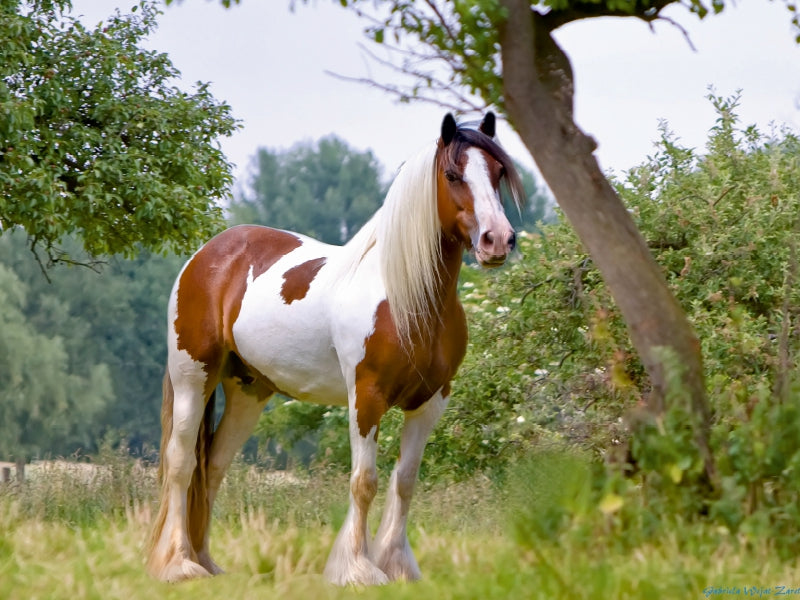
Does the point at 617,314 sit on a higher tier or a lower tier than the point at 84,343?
lower

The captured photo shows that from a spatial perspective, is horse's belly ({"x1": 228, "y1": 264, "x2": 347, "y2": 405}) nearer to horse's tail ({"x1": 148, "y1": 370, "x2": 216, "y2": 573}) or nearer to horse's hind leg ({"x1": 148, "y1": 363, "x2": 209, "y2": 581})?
horse's hind leg ({"x1": 148, "y1": 363, "x2": 209, "y2": 581})

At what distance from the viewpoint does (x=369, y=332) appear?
5.23 meters

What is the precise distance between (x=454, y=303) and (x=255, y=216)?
49402 millimetres

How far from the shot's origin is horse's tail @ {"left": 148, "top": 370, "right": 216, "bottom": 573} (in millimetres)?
6133

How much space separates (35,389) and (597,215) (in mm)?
36846

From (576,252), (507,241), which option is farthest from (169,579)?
(576,252)

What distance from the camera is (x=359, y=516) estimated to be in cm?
531

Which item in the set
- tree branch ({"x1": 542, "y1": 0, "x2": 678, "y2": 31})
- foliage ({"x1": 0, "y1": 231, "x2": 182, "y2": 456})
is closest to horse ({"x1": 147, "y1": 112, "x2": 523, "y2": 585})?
tree branch ({"x1": 542, "y1": 0, "x2": 678, "y2": 31})

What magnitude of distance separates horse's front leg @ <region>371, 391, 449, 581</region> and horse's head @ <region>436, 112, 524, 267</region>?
0.90 metres

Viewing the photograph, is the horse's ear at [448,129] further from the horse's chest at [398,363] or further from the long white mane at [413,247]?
the horse's chest at [398,363]

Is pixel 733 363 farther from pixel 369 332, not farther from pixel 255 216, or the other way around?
pixel 255 216

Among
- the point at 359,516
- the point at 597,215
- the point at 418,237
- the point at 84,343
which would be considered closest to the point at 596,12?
the point at 597,215

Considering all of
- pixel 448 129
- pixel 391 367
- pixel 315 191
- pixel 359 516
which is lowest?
pixel 359 516

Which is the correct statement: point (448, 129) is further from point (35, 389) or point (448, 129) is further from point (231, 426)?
point (35, 389)
